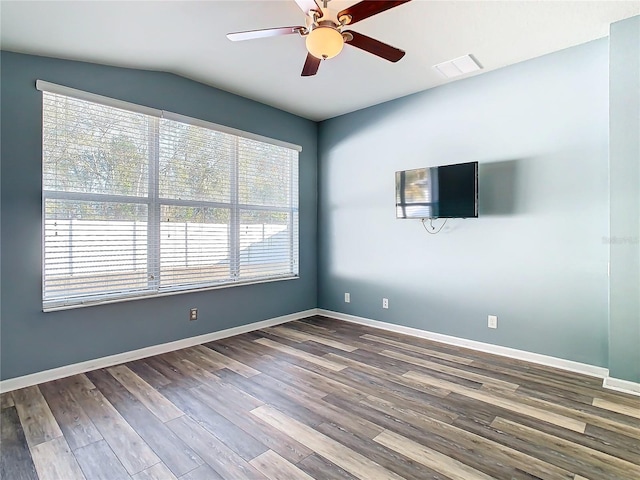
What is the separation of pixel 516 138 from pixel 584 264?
51.0 inches

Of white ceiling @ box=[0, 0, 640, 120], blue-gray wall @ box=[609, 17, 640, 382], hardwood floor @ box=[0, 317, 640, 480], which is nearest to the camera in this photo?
hardwood floor @ box=[0, 317, 640, 480]

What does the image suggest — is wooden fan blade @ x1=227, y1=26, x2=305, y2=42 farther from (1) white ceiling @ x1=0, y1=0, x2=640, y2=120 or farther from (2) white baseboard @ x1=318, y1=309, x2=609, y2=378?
(2) white baseboard @ x1=318, y1=309, x2=609, y2=378

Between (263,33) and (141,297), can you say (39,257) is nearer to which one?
(141,297)

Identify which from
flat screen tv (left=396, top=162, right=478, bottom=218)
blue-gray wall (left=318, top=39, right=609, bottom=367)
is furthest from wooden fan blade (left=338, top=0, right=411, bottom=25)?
blue-gray wall (left=318, top=39, right=609, bottom=367)

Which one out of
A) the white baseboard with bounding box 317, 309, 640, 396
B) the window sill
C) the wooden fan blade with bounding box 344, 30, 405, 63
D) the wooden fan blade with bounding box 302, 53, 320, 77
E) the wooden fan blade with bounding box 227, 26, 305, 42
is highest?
the wooden fan blade with bounding box 227, 26, 305, 42

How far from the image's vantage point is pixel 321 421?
7.11 feet

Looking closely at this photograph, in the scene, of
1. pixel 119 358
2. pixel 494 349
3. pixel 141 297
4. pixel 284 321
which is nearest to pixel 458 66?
pixel 494 349

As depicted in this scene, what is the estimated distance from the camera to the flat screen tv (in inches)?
129

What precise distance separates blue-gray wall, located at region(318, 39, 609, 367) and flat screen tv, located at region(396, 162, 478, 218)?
26 cm

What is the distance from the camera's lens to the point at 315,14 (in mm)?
1917

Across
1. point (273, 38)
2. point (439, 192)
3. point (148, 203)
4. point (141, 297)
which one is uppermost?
point (273, 38)

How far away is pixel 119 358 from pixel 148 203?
4.84 feet

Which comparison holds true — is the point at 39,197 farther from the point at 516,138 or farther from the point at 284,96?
the point at 516,138

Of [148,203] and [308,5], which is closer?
[308,5]
